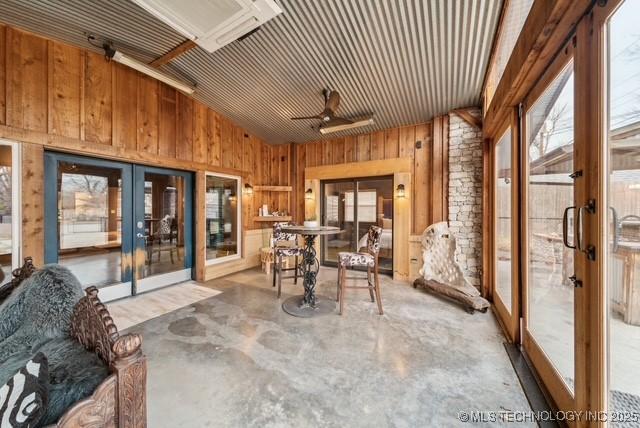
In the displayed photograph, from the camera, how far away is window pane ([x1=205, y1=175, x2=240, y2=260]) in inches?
186

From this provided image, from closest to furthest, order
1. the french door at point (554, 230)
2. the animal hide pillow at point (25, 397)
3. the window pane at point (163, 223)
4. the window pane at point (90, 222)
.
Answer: the animal hide pillow at point (25, 397) < the french door at point (554, 230) < the window pane at point (90, 222) < the window pane at point (163, 223)

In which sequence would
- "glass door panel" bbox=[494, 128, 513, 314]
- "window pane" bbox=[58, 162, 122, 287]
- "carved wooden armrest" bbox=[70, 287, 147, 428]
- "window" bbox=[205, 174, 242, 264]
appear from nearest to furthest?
"carved wooden armrest" bbox=[70, 287, 147, 428]
"glass door panel" bbox=[494, 128, 513, 314]
"window pane" bbox=[58, 162, 122, 287]
"window" bbox=[205, 174, 242, 264]

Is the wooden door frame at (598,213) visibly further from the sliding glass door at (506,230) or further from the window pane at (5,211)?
the window pane at (5,211)

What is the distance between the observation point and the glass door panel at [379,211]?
486cm

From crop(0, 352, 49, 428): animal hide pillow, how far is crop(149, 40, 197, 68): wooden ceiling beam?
127 inches

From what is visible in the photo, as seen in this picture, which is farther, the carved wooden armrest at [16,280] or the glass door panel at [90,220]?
the glass door panel at [90,220]

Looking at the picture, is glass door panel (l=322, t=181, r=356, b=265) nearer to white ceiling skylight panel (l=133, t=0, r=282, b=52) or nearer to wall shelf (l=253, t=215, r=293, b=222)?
wall shelf (l=253, t=215, r=293, b=222)

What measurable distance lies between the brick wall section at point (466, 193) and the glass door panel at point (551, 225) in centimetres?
185

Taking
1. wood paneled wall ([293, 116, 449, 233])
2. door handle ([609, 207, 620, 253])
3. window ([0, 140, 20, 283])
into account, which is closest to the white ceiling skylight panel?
window ([0, 140, 20, 283])

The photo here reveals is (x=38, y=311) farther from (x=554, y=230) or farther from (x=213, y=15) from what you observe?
(x=554, y=230)

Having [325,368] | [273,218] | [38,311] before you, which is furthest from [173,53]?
[325,368]

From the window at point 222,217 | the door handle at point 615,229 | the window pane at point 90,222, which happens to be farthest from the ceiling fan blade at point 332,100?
the window pane at point 90,222

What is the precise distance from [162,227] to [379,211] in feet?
13.1

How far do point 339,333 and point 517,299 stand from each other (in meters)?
1.74
